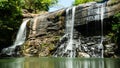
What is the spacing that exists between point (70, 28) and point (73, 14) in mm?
1494

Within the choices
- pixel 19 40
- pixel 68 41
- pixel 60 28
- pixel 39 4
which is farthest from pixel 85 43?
pixel 39 4

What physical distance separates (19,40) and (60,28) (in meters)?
5.68

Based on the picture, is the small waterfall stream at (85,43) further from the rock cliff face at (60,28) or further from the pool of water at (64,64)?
the pool of water at (64,64)

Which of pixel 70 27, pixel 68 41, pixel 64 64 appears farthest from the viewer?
pixel 70 27

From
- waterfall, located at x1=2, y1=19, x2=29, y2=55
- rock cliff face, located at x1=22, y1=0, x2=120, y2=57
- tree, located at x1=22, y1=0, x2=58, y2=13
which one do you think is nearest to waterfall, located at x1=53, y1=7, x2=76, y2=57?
rock cliff face, located at x1=22, y1=0, x2=120, y2=57

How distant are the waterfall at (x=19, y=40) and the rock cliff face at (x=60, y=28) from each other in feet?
2.16

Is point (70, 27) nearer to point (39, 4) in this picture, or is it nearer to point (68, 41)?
point (68, 41)

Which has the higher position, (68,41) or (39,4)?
(39,4)

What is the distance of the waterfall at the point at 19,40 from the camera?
34.3 m

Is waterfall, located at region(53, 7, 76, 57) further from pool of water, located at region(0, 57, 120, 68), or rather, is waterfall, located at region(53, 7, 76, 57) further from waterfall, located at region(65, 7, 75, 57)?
pool of water, located at region(0, 57, 120, 68)

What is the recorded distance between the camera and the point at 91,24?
99.9 ft

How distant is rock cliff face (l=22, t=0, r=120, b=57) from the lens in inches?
1142

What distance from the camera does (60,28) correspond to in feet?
110

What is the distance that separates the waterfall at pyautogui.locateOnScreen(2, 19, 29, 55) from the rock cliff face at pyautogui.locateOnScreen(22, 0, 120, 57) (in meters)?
0.66
